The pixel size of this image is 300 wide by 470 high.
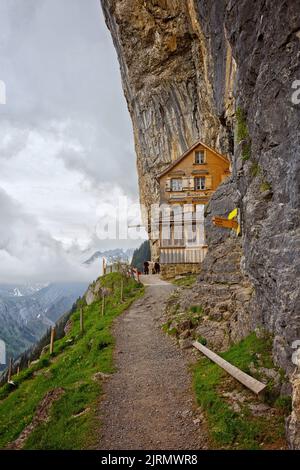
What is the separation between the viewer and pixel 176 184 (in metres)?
39.8

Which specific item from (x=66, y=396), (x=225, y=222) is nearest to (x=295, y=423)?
(x=66, y=396)

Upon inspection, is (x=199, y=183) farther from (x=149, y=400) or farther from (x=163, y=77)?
(x=149, y=400)

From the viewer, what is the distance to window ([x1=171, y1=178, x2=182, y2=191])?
3968 centimetres

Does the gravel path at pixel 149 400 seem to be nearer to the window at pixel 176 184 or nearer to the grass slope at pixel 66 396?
the grass slope at pixel 66 396

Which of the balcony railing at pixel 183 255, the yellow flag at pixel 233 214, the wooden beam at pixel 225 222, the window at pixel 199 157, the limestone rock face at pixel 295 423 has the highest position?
the window at pixel 199 157

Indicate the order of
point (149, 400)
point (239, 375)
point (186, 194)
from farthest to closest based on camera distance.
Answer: point (186, 194)
point (149, 400)
point (239, 375)

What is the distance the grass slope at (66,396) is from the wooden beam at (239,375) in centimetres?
475

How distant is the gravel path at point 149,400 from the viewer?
28.9ft

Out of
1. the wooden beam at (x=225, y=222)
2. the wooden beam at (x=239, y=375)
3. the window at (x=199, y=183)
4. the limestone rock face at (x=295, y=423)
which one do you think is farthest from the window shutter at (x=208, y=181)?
the limestone rock face at (x=295, y=423)

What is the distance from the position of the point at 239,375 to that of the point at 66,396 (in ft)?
22.4

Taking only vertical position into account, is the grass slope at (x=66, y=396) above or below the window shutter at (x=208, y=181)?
below

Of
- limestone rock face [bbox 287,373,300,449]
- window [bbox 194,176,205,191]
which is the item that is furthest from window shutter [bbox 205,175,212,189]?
limestone rock face [bbox 287,373,300,449]
